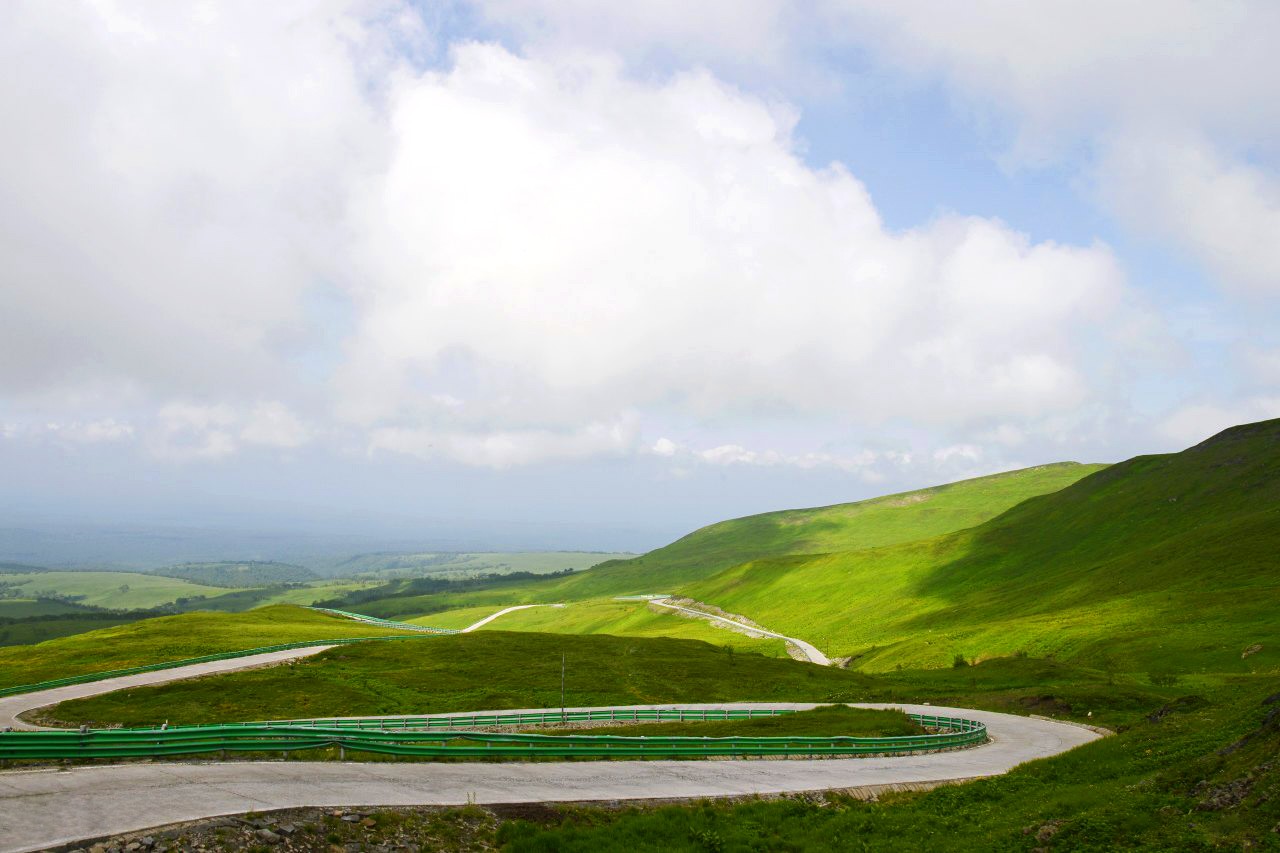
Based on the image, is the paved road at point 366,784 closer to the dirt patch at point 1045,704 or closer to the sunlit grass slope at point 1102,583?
the dirt patch at point 1045,704

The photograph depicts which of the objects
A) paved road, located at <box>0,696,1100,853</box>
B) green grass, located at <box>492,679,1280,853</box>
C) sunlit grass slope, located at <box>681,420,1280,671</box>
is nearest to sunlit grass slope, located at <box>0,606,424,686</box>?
paved road, located at <box>0,696,1100,853</box>

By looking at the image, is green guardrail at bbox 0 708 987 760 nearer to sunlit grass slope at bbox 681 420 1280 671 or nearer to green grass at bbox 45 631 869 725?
green grass at bbox 45 631 869 725

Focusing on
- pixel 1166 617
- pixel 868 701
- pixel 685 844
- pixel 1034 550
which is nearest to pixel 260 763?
pixel 685 844

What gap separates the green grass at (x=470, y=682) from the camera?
66125 millimetres

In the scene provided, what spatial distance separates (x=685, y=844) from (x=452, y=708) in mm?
50759

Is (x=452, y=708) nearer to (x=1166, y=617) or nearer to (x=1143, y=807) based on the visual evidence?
(x=1143, y=807)

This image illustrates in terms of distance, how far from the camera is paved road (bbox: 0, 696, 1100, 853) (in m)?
22.7

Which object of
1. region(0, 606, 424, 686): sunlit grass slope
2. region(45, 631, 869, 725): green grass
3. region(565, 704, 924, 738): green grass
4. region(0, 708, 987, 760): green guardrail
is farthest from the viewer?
region(0, 606, 424, 686): sunlit grass slope

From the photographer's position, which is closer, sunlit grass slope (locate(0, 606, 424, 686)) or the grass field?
sunlit grass slope (locate(0, 606, 424, 686))

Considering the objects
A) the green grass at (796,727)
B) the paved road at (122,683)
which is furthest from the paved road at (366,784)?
the paved road at (122,683)

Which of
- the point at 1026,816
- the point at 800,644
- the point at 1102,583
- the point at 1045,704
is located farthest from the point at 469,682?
the point at 1102,583

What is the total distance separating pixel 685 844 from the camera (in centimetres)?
2653

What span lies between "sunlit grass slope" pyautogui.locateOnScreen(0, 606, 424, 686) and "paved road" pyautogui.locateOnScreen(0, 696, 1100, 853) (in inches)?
2775

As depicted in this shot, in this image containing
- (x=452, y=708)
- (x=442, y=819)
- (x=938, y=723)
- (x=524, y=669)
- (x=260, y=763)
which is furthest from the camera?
(x=524, y=669)
